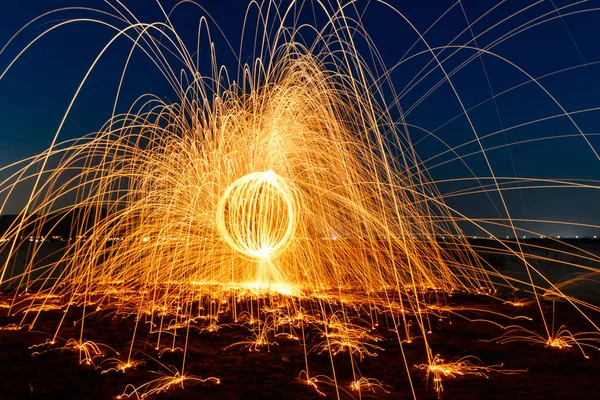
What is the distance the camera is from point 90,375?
5.32 m

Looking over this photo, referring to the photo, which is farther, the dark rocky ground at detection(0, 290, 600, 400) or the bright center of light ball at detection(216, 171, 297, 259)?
the bright center of light ball at detection(216, 171, 297, 259)

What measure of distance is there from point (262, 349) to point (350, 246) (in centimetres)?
568

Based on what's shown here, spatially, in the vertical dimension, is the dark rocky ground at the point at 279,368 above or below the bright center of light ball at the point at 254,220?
below

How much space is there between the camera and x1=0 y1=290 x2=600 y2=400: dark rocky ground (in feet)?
15.9

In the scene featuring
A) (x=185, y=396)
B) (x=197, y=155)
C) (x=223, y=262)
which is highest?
(x=197, y=155)

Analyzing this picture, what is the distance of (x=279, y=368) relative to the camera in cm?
573

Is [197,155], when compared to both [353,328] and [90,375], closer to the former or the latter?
[353,328]

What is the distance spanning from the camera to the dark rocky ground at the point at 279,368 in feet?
15.9

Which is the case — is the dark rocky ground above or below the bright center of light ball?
below

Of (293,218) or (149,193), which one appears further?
(149,193)

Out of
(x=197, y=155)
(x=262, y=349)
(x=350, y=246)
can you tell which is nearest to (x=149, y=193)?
(x=197, y=155)

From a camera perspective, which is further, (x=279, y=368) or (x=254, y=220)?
(x=254, y=220)

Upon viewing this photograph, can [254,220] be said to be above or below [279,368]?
above

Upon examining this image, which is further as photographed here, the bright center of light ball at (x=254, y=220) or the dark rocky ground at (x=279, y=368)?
the bright center of light ball at (x=254, y=220)
